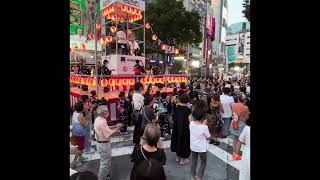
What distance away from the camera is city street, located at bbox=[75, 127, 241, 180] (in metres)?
5.82

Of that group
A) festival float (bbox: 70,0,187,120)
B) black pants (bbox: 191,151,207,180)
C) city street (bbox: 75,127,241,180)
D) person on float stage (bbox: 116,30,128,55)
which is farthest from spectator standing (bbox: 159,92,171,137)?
person on float stage (bbox: 116,30,128,55)

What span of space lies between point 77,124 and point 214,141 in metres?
4.57

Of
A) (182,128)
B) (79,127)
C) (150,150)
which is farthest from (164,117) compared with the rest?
(150,150)

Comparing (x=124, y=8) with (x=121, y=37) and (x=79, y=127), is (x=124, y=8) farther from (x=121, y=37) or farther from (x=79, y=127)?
(x=79, y=127)

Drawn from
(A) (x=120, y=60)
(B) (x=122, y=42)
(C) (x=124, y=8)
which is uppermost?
(C) (x=124, y=8)

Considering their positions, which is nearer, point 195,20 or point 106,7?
point 106,7

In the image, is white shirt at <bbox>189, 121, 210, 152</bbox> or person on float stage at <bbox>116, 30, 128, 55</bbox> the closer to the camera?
white shirt at <bbox>189, 121, 210, 152</bbox>

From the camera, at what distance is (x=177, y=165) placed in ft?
21.0

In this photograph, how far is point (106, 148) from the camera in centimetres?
496

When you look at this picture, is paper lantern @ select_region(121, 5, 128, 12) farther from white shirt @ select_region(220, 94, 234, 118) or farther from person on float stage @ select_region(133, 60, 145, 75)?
white shirt @ select_region(220, 94, 234, 118)

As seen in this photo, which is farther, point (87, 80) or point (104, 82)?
point (87, 80)
